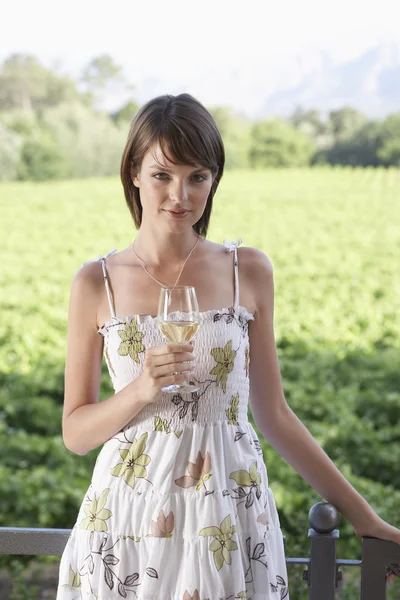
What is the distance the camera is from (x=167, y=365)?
1302 millimetres

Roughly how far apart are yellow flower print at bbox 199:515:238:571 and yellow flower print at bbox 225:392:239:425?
0.17m

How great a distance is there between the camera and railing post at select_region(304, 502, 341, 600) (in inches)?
58.7

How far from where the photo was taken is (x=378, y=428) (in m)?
6.91

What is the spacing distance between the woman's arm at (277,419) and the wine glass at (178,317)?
0.68ft

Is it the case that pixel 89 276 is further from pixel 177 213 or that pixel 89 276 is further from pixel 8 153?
pixel 8 153

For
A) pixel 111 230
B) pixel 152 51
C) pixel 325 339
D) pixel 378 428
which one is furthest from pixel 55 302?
pixel 152 51

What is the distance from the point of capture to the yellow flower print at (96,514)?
1436 millimetres

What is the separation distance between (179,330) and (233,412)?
206 mm

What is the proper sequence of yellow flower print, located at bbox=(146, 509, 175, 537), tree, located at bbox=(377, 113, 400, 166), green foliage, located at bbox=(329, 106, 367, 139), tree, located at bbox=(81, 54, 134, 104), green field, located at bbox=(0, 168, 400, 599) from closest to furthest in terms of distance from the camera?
yellow flower print, located at bbox=(146, 509, 175, 537), green field, located at bbox=(0, 168, 400, 599), tree, located at bbox=(377, 113, 400, 166), green foliage, located at bbox=(329, 106, 367, 139), tree, located at bbox=(81, 54, 134, 104)

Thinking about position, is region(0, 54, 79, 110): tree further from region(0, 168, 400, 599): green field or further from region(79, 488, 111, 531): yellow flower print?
region(79, 488, 111, 531): yellow flower print

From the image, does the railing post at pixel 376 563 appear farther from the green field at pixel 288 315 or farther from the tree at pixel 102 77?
the tree at pixel 102 77

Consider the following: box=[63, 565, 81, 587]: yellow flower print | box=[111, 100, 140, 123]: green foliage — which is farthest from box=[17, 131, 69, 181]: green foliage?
box=[63, 565, 81, 587]: yellow flower print

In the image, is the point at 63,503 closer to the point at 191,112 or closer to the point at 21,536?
the point at 21,536

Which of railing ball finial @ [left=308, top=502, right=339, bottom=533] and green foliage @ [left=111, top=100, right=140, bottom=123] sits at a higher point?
green foliage @ [left=111, top=100, right=140, bottom=123]
